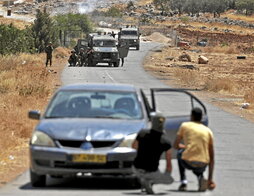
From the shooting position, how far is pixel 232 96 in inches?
1688

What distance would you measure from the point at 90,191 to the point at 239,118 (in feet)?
56.9

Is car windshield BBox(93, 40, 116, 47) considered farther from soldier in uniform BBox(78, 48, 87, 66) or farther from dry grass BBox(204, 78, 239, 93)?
dry grass BBox(204, 78, 239, 93)

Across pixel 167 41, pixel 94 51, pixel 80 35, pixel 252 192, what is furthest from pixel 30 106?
pixel 167 41

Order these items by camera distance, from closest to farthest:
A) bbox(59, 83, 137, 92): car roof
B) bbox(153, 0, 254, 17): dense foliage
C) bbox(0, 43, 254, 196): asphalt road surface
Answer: bbox(0, 43, 254, 196): asphalt road surface
bbox(59, 83, 137, 92): car roof
bbox(153, 0, 254, 17): dense foliage

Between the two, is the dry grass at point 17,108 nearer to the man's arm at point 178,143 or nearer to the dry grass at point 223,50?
the man's arm at point 178,143

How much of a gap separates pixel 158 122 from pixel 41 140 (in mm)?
1780

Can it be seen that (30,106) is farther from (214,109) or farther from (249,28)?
(249,28)

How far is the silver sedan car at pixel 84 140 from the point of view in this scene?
42.4 feet

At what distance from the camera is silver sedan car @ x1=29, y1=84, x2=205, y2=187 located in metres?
12.9

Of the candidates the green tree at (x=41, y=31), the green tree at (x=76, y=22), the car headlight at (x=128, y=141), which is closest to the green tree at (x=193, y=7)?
the green tree at (x=76, y=22)

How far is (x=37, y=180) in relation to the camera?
534 inches

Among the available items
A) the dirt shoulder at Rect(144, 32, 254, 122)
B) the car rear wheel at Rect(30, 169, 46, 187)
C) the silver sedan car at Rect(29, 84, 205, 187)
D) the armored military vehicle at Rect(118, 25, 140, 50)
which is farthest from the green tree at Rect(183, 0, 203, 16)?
the car rear wheel at Rect(30, 169, 46, 187)

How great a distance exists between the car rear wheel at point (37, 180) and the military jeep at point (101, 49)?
147 feet

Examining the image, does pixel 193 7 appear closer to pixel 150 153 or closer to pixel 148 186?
pixel 150 153
